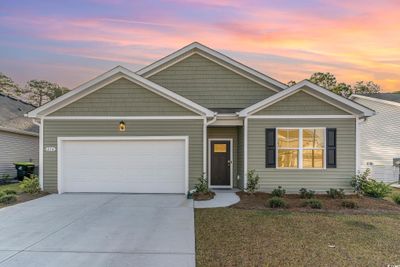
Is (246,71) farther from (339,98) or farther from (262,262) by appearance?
(262,262)

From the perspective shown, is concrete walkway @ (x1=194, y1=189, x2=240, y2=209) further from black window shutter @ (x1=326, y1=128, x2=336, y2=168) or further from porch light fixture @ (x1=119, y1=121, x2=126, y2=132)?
porch light fixture @ (x1=119, y1=121, x2=126, y2=132)

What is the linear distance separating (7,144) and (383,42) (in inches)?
802

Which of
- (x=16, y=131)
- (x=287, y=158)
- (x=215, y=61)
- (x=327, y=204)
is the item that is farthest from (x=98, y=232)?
(x=16, y=131)

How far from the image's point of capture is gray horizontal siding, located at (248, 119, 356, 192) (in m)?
11.3

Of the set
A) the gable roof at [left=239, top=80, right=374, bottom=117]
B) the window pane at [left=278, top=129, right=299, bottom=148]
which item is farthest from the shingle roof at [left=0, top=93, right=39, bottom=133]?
the window pane at [left=278, top=129, right=299, bottom=148]

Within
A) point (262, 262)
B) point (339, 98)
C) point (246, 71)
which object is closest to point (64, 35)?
point (246, 71)

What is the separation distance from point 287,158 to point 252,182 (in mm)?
1676

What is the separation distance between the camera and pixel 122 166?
1148cm

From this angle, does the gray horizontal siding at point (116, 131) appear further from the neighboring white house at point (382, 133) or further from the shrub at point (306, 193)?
the neighboring white house at point (382, 133)

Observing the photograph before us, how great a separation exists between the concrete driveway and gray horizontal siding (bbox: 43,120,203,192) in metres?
1.48

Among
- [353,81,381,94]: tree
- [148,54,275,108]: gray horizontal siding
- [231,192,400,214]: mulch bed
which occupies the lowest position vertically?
[231,192,400,214]: mulch bed

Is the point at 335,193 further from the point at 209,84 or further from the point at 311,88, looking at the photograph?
the point at 209,84

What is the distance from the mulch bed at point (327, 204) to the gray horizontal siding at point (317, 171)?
483 mm

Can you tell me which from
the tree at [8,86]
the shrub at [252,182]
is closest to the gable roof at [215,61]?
the shrub at [252,182]
